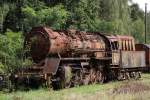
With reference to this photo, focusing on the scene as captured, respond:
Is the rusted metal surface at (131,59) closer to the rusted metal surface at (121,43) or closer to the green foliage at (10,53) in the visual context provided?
the rusted metal surface at (121,43)

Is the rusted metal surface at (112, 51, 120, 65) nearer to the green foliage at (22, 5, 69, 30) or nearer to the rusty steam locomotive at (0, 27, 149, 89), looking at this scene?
the rusty steam locomotive at (0, 27, 149, 89)

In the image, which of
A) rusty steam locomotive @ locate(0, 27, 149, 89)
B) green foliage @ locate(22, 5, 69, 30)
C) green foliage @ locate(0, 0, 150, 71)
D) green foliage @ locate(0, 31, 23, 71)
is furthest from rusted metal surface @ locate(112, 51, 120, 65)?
green foliage @ locate(22, 5, 69, 30)

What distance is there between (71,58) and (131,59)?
7476 mm

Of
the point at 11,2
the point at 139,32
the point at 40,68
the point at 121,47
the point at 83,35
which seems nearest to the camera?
the point at 40,68

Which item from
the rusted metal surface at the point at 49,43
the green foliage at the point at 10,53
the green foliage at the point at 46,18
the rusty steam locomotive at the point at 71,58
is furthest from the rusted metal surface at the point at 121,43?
the green foliage at the point at 10,53

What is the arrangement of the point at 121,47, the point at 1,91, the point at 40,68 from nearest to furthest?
1. the point at 1,91
2. the point at 40,68
3. the point at 121,47

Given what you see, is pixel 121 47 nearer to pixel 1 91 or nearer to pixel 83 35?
pixel 83 35

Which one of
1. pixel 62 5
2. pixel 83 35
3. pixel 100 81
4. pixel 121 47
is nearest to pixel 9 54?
pixel 83 35

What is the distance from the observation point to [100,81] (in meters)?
27.9

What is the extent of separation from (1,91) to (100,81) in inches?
332

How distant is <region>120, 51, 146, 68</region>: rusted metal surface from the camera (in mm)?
29664

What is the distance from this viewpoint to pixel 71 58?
80.6 feet

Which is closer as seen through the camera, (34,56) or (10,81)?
(10,81)

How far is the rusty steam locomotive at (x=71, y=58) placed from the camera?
74.2 feet
